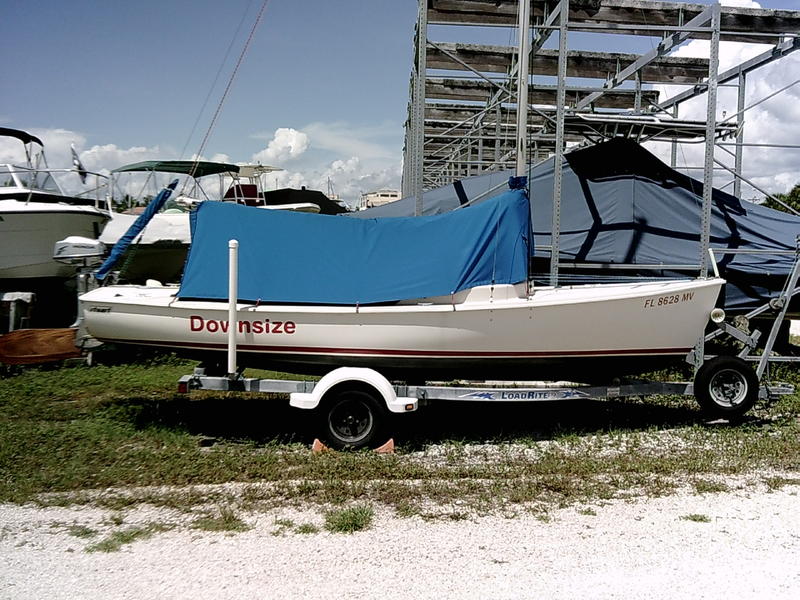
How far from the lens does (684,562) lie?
4035 millimetres

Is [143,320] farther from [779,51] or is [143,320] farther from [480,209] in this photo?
[779,51]

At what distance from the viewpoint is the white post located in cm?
588

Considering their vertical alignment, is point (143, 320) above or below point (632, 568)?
above

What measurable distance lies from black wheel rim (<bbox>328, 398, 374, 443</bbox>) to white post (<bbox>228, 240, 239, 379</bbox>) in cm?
100

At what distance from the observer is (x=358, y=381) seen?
5.98m

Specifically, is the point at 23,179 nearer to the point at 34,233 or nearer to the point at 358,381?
the point at 34,233

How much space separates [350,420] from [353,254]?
1544 mm

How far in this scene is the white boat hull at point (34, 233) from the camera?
11000 millimetres

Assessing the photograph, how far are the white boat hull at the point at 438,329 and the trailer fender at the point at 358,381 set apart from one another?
0.29 metres

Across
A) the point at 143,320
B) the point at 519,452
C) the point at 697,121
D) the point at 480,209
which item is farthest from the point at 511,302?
the point at 697,121

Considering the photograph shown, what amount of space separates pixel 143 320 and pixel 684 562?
15.7 feet

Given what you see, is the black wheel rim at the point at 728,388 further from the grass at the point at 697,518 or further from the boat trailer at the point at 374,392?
the grass at the point at 697,518

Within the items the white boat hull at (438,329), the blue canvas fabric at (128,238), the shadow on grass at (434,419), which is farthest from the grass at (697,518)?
the blue canvas fabric at (128,238)

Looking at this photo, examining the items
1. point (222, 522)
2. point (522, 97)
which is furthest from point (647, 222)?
point (222, 522)
